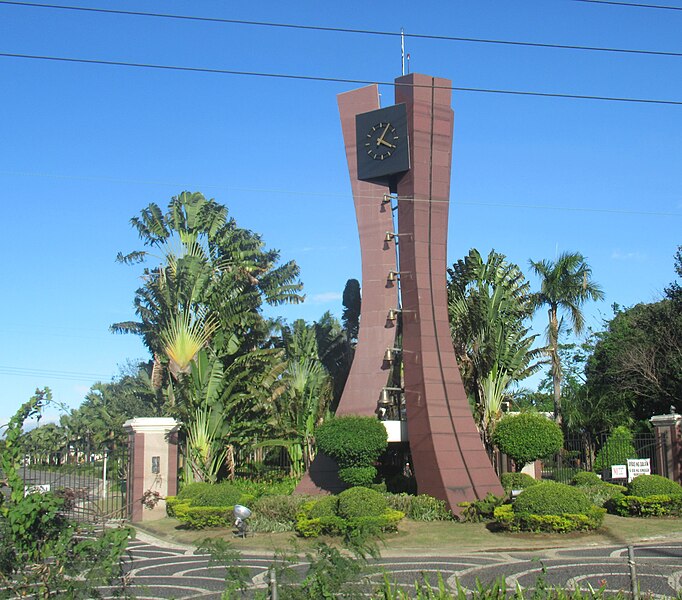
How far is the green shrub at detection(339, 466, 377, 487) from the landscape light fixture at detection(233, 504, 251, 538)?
3.32 m

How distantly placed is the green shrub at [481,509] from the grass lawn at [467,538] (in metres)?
0.30

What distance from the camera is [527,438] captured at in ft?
64.8

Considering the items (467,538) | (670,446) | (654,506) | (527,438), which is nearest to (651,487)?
(654,506)

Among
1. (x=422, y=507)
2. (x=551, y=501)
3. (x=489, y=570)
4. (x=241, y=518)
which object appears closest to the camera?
(x=489, y=570)

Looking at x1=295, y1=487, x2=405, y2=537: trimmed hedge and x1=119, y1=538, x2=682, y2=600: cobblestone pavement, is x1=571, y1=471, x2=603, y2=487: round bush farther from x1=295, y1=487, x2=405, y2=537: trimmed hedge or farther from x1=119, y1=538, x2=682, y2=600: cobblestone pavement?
x1=295, y1=487, x2=405, y2=537: trimmed hedge

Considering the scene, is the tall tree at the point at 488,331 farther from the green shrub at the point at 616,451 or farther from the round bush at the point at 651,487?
the round bush at the point at 651,487

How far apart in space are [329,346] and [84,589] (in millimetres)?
22601

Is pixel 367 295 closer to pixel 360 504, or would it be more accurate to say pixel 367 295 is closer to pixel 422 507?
pixel 422 507

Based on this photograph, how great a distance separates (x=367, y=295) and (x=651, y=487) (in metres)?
8.21

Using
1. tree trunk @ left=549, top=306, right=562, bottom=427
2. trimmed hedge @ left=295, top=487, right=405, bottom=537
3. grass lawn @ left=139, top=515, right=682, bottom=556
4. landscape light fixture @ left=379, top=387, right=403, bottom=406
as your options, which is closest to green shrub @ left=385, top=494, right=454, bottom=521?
grass lawn @ left=139, top=515, right=682, bottom=556

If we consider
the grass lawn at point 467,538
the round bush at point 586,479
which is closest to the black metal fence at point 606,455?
the round bush at point 586,479

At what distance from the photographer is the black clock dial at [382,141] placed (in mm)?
19906

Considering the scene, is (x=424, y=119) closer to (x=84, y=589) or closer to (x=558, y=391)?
(x=558, y=391)

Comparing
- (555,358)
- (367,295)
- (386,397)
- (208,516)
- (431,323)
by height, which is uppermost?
(367,295)
